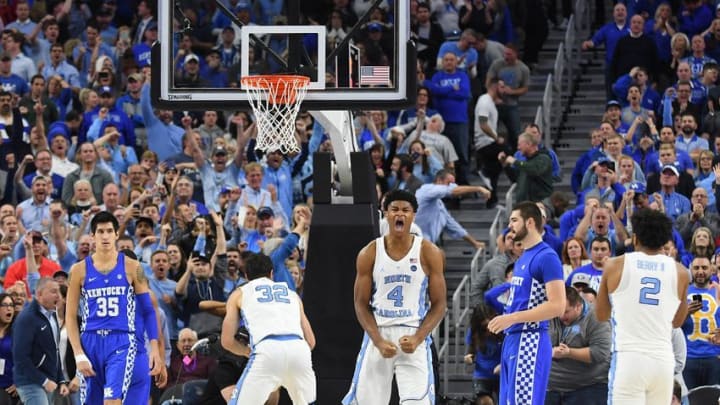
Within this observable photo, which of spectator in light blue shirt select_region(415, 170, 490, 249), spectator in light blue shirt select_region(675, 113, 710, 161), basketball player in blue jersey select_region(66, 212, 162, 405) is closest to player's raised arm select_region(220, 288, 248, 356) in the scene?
basketball player in blue jersey select_region(66, 212, 162, 405)

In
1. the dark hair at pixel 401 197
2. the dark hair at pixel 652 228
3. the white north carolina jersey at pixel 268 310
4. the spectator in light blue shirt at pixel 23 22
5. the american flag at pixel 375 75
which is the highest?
the spectator in light blue shirt at pixel 23 22

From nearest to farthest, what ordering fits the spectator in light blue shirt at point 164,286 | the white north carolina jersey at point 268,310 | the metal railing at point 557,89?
the white north carolina jersey at point 268,310 < the spectator in light blue shirt at point 164,286 < the metal railing at point 557,89

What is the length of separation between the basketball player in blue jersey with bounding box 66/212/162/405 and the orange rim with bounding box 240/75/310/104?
212 centimetres

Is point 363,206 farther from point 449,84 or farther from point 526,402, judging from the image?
point 449,84

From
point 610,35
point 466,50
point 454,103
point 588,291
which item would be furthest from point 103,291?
point 610,35

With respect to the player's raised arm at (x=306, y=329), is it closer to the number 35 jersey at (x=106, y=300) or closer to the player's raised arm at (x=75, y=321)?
the number 35 jersey at (x=106, y=300)

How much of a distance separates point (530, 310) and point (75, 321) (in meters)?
3.83

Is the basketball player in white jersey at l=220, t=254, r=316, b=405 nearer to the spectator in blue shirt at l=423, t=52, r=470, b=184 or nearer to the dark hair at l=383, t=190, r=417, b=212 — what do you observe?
the dark hair at l=383, t=190, r=417, b=212

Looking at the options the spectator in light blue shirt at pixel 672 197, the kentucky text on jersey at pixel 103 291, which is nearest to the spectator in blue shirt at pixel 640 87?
the spectator in light blue shirt at pixel 672 197

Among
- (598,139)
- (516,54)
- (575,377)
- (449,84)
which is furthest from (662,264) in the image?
(516,54)

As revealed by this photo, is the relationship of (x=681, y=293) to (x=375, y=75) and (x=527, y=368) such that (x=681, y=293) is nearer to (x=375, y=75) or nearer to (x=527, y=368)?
(x=527, y=368)

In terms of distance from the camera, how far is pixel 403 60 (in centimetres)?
1494

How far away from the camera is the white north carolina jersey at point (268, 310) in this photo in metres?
13.3

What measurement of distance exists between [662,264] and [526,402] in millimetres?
1678
